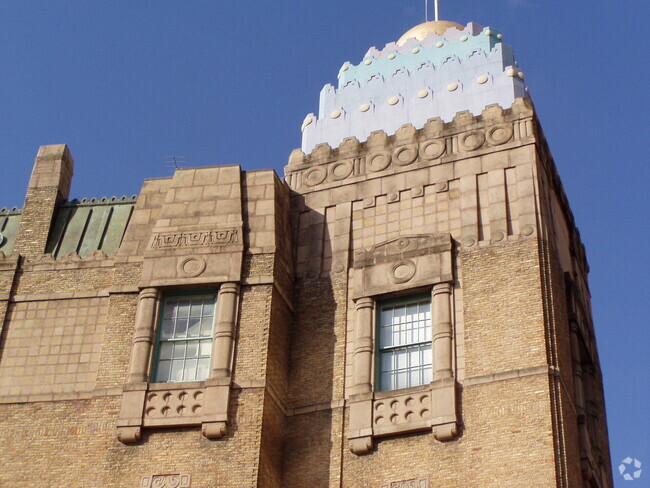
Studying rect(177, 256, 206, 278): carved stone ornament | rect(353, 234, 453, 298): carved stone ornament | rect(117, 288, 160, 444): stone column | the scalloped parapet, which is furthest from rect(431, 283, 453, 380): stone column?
rect(117, 288, 160, 444): stone column

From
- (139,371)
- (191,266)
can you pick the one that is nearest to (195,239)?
(191,266)

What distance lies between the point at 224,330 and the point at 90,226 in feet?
21.7

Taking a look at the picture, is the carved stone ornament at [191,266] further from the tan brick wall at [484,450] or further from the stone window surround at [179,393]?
the tan brick wall at [484,450]

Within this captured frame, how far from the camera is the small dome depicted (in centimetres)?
3484

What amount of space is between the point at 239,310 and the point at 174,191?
13.0ft

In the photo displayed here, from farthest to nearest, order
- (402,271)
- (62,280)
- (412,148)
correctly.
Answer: (412,148), (62,280), (402,271)

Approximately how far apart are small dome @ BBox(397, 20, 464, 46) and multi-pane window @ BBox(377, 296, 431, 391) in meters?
9.75

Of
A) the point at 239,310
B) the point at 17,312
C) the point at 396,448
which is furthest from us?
the point at 17,312

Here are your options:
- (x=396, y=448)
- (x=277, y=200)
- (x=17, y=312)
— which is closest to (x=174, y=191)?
(x=277, y=200)

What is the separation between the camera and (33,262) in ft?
99.2

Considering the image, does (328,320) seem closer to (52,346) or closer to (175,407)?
(175,407)

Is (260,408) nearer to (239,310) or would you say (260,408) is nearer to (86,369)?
(239,310)

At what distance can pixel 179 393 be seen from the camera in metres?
26.3

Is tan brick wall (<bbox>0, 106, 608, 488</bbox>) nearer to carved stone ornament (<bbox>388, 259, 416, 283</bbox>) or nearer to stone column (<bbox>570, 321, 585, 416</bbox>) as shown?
carved stone ornament (<bbox>388, 259, 416, 283</bbox>)
